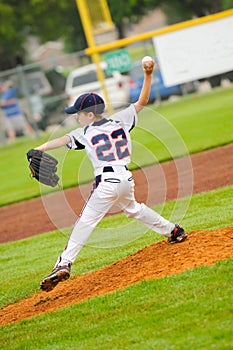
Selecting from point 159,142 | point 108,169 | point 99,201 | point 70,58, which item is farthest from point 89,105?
point 70,58

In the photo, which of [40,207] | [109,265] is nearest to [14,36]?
[40,207]

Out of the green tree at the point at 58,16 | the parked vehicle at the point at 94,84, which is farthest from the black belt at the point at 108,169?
the green tree at the point at 58,16

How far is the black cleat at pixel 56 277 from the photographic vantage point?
7723 mm

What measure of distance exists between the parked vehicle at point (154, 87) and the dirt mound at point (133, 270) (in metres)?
19.6

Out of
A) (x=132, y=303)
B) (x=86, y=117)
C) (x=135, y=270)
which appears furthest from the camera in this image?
(x=86, y=117)

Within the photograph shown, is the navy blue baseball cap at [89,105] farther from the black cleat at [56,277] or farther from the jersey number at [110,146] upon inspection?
the black cleat at [56,277]

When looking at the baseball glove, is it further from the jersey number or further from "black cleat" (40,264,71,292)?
Answer: "black cleat" (40,264,71,292)

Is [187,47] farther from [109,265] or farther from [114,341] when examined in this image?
[114,341]

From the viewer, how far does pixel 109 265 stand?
8461 millimetres

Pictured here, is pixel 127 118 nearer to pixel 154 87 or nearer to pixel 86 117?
pixel 86 117

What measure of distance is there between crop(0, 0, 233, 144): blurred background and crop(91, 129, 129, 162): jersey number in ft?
58.9

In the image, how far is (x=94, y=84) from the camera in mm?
32031

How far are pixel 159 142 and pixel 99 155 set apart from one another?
11500 mm

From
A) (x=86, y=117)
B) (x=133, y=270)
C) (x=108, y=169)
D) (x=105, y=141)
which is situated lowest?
(x=133, y=270)
